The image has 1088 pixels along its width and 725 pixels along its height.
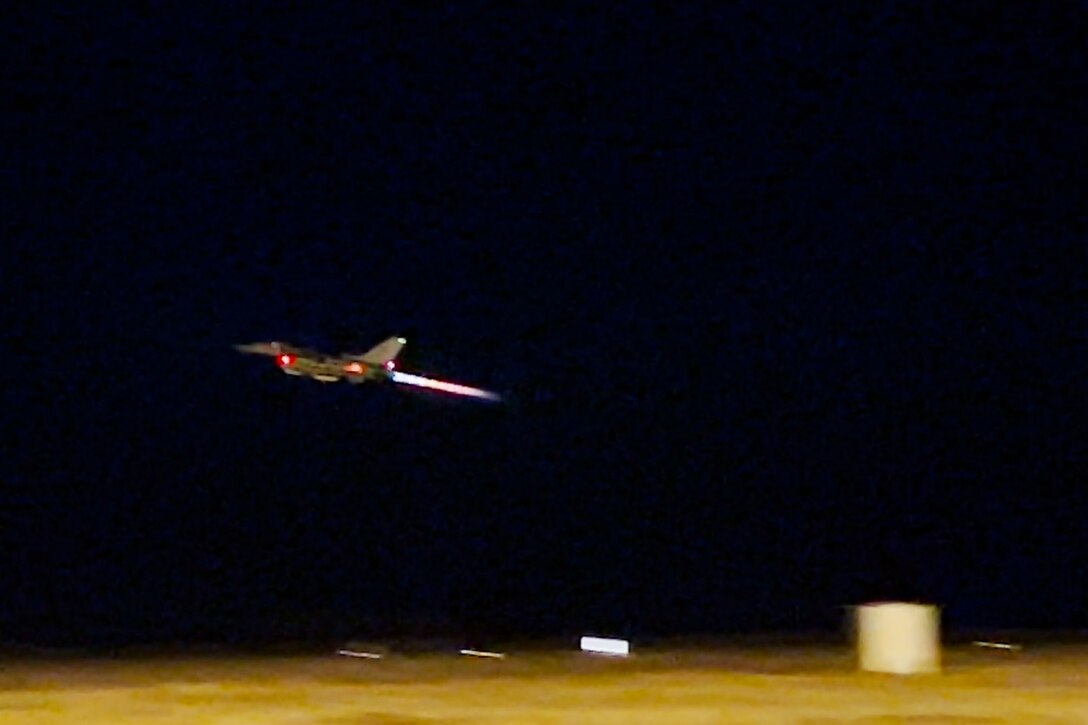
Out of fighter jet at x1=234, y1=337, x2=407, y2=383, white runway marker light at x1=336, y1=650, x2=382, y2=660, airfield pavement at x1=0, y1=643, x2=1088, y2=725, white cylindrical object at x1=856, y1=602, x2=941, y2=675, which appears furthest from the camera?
fighter jet at x1=234, y1=337, x2=407, y2=383

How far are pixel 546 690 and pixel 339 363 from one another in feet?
144

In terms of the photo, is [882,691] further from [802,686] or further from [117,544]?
[117,544]

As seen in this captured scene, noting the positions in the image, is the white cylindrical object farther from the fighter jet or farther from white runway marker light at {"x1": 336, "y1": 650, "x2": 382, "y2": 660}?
the fighter jet

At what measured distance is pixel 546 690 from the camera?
24.4 metres

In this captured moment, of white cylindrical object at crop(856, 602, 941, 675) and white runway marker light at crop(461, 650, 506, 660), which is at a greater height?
white cylindrical object at crop(856, 602, 941, 675)

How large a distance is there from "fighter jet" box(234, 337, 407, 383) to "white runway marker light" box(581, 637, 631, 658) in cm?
2965

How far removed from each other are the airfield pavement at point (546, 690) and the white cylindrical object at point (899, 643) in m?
0.31

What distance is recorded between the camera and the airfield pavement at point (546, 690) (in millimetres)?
21531

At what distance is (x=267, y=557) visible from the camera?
77750 millimetres

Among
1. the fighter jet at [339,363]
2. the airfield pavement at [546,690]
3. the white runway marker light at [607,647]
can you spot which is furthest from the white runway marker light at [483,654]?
the fighter jet at [339,363]

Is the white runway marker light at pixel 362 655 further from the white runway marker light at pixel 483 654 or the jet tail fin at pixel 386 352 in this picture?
the jet tail fin at pixel 386 352

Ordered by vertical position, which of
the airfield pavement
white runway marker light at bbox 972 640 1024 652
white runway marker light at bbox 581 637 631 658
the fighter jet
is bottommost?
the airfield pavement

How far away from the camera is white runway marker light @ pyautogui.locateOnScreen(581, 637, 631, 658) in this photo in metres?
33.2

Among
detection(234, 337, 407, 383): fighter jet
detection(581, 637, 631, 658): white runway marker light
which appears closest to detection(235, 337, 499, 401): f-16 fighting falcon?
detection(234, 337, 407, 383): fighter jet
